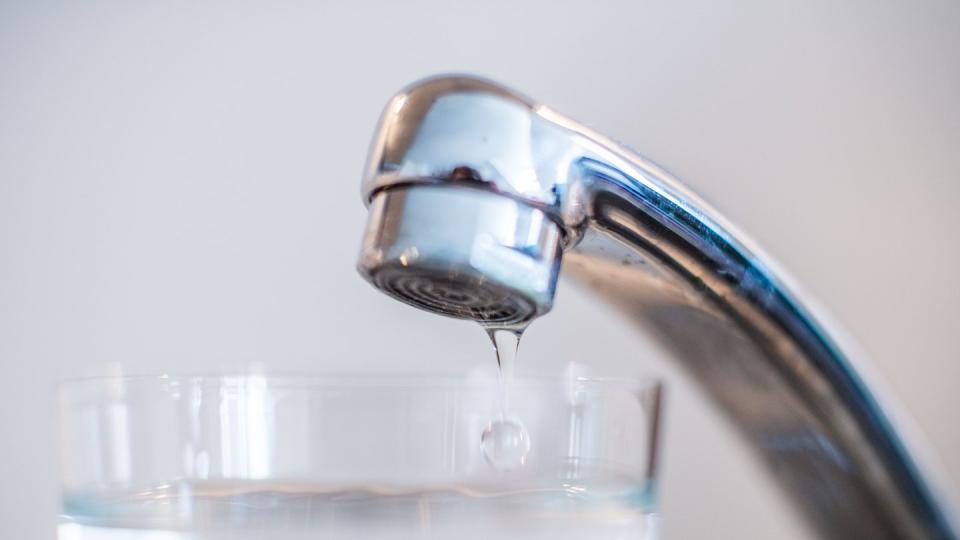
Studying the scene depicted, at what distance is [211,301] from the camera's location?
1.81 ft

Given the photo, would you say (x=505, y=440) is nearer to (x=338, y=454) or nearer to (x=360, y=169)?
(x=338, y=454)

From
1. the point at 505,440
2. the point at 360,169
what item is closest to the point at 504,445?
the point at 505,440

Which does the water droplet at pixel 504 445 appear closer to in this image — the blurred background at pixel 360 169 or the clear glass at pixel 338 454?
the clear glass at pixel 338 454

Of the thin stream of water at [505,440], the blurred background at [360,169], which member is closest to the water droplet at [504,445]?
the thin stream of water at [505,440]

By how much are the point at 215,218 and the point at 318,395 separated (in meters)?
0.32

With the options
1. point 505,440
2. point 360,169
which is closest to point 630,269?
point 505,440

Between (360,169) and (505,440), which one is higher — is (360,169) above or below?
above

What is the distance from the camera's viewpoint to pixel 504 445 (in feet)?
0.85

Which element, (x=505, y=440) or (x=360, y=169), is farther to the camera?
(x=360, y=169)

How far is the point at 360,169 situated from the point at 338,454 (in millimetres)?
309

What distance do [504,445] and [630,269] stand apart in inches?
2.5

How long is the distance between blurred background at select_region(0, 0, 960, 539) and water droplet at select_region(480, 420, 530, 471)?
0.89 ft

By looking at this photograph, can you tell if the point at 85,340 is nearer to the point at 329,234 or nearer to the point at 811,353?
the point at 329,234

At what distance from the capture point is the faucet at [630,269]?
0.18m
